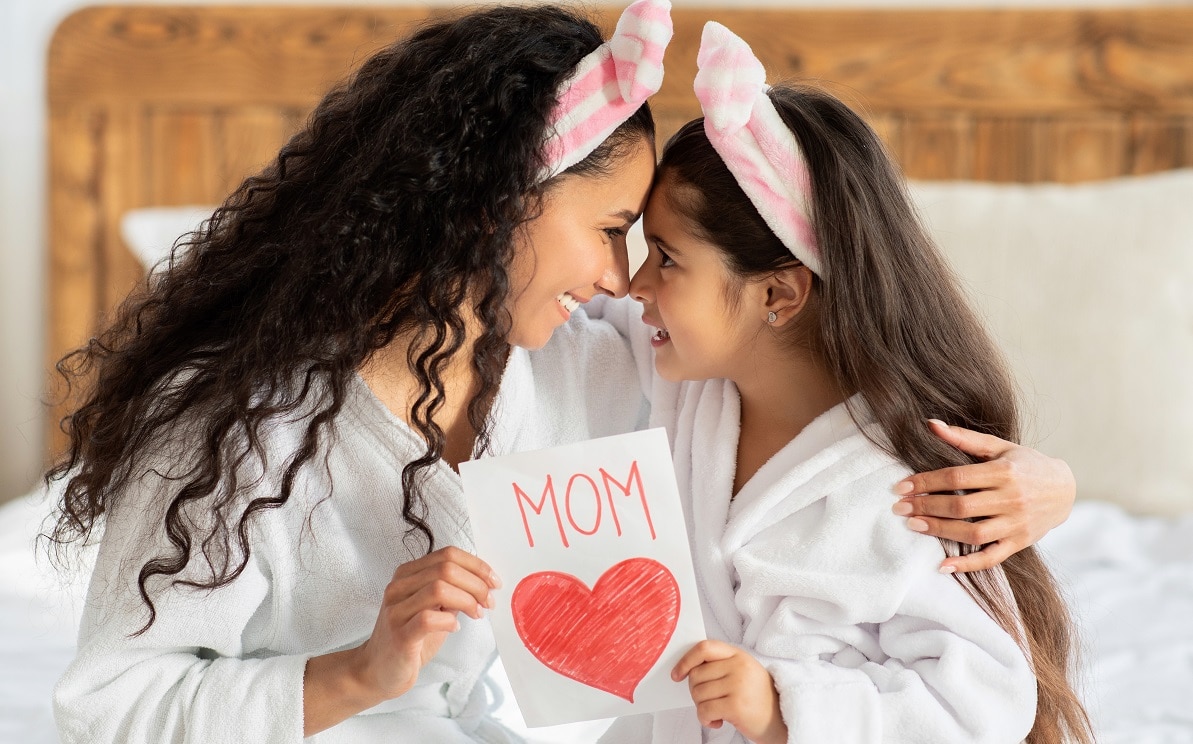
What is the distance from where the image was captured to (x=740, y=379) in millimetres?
1123

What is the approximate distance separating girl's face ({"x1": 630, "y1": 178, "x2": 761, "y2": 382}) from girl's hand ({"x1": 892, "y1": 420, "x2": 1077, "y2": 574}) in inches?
8.1

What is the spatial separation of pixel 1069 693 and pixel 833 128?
57 centimetres

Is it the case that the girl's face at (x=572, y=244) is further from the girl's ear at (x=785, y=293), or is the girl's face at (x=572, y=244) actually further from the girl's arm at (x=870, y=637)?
the girl's arm at (x=870, y=637)

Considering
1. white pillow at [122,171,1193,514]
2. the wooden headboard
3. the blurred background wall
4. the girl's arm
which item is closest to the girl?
the girl's arm

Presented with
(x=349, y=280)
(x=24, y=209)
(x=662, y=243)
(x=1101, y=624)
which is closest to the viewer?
(x=349, y=280)

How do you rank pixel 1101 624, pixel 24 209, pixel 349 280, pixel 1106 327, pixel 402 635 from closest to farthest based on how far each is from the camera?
pixel 402 635
pixel 349 280
pixel 1101 624
pixel 1106 327
pixel 24 209

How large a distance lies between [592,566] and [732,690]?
5.9 inches

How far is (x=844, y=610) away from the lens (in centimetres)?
96

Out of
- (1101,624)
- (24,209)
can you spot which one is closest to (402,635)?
(1101,624)

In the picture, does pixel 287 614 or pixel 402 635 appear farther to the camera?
pixel 287 614

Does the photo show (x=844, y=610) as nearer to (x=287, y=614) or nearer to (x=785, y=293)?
(x=785, y=293)

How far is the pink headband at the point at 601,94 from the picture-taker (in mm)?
990

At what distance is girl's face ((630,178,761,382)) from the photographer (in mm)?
1069

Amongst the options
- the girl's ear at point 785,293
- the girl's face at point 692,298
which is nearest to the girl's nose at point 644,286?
the girl's face at point 692,298
